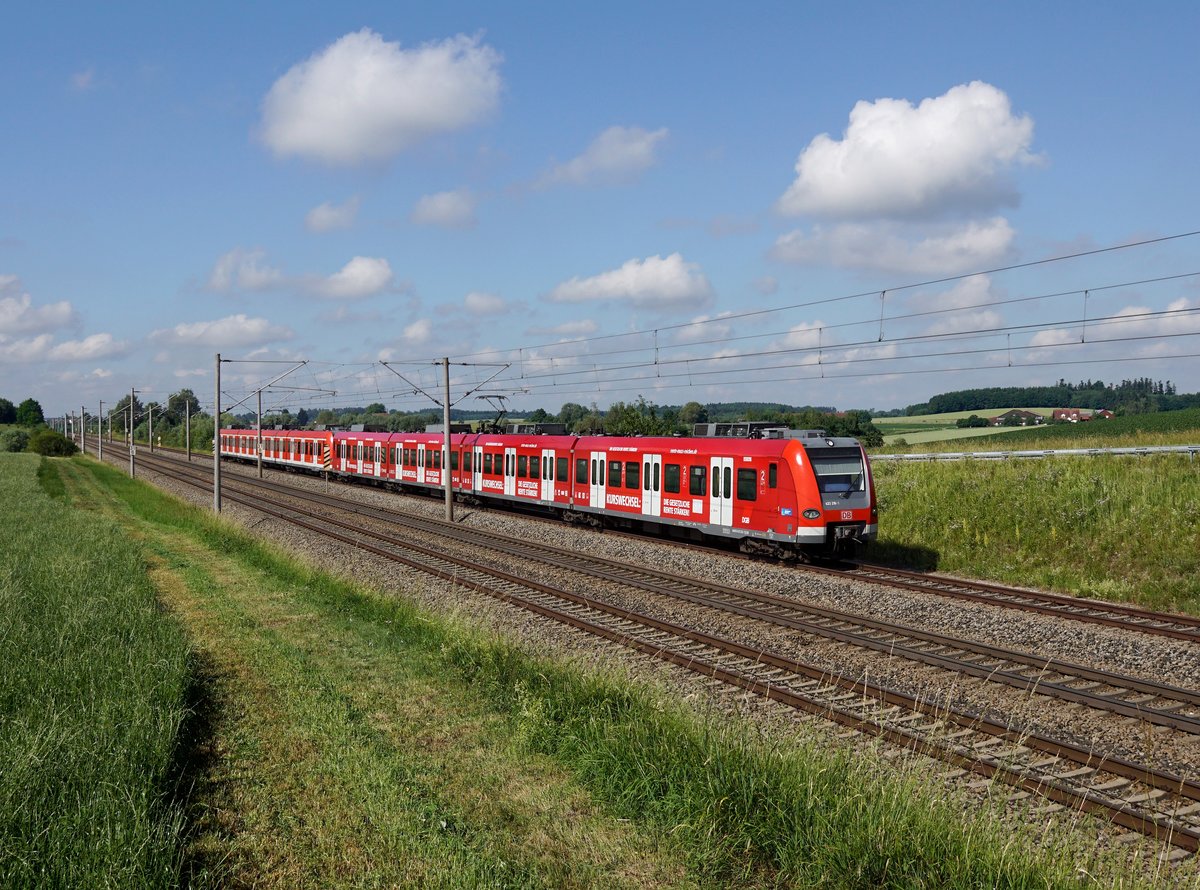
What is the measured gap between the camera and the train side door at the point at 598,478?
2868 cm

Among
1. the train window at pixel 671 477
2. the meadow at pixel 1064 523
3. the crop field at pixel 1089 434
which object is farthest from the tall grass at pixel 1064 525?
the train window at pixel 671 477

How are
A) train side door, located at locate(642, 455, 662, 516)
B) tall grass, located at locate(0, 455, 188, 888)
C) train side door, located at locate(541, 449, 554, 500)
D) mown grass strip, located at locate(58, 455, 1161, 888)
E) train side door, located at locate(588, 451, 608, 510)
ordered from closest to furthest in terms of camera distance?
tall grass, located at locate(0, 455, 188, 888), mown grass strip, located at locate(58, 455, 1161, 888), train side door, located at locate(642, 455, 662, 516), train side door, located at locate(588, 451, 608, 510), train side door, located at locate(541, 449, 554, 500)

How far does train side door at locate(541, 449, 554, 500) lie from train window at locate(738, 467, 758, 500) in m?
10.5

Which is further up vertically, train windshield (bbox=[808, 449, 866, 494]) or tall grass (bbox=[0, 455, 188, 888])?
train windshield (bbox=[808, 449, 866, 494])

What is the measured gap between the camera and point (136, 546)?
2341cm

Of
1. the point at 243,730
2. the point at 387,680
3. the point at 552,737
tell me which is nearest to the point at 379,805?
the point at 552,737

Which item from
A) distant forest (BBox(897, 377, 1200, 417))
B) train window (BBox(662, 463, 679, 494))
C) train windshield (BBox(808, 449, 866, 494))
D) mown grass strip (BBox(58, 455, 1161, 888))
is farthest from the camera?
distant forest (BBox(897, 377, 1200, 417))

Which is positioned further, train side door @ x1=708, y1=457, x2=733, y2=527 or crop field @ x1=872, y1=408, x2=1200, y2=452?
crop field @ x1=872, y1=408, x2=1200, y2=452

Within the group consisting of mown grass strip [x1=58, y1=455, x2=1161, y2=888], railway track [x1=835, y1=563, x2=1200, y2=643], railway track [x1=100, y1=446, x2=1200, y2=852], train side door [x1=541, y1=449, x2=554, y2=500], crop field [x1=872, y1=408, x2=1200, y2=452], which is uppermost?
crop field [x1=872, y1=408, x2=1200, y2=452]

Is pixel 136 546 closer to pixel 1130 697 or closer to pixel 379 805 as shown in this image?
pixel 379 805

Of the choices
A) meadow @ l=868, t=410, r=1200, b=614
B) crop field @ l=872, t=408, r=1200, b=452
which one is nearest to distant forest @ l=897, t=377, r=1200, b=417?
crop field @ l=872, t=408, r=1200, b=452

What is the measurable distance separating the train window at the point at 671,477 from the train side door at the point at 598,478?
10.8 feet

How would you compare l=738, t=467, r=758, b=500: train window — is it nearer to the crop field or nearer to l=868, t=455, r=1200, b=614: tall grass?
l=868, t=455, r=1200, b=614: tall grass

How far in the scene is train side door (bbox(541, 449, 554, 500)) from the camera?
31.8m
